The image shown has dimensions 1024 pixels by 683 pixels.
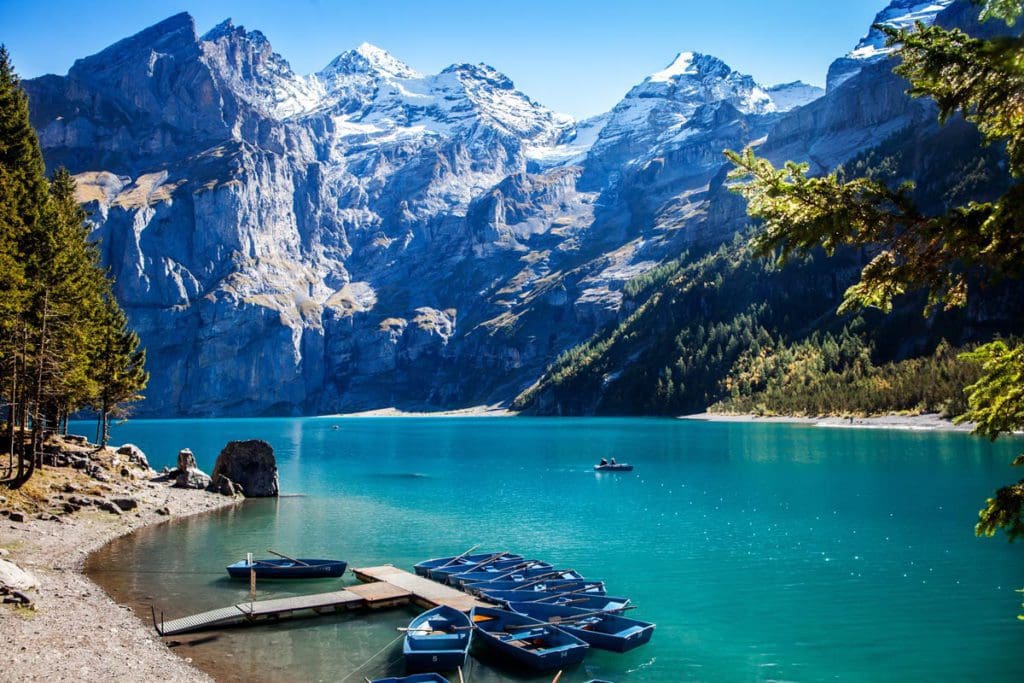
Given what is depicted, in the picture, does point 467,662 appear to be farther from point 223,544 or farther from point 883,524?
point 883,524

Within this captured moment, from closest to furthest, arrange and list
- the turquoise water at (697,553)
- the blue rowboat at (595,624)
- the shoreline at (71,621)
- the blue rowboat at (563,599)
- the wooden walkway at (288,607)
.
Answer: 1. the shoreline at (71,621)
2. the turquoise water at (697,553)
3. the blue rowboat at (595,624)
4. the wooden walkway at (288,607)
5. the blue rowboat at (563,599)

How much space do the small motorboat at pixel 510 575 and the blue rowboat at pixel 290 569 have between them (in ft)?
22.4

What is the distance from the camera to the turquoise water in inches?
1040

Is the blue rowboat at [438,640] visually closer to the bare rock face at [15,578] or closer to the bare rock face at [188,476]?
the bare rock face at [15,578]

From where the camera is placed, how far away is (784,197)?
40.2 feet

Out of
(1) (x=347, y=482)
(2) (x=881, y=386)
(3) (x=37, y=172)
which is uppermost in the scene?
(3) (x=37, y=172)

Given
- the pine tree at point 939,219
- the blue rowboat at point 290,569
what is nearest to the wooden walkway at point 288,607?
the blue rowboat at point 290,569

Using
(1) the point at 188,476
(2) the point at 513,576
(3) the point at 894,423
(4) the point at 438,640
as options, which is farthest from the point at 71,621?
(3) the point at 894,423

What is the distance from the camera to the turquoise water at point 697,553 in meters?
26.4

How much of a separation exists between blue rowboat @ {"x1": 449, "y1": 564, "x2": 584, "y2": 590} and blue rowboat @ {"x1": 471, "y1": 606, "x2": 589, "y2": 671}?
6.43 meters

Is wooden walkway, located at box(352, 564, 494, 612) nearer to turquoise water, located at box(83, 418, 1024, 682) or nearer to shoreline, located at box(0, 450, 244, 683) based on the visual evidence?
turquoise water, located at box(83, 418, 1024, 682)

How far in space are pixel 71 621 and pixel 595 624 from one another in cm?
1984

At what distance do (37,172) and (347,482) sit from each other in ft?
150

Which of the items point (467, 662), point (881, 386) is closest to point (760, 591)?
point (467, 662)
